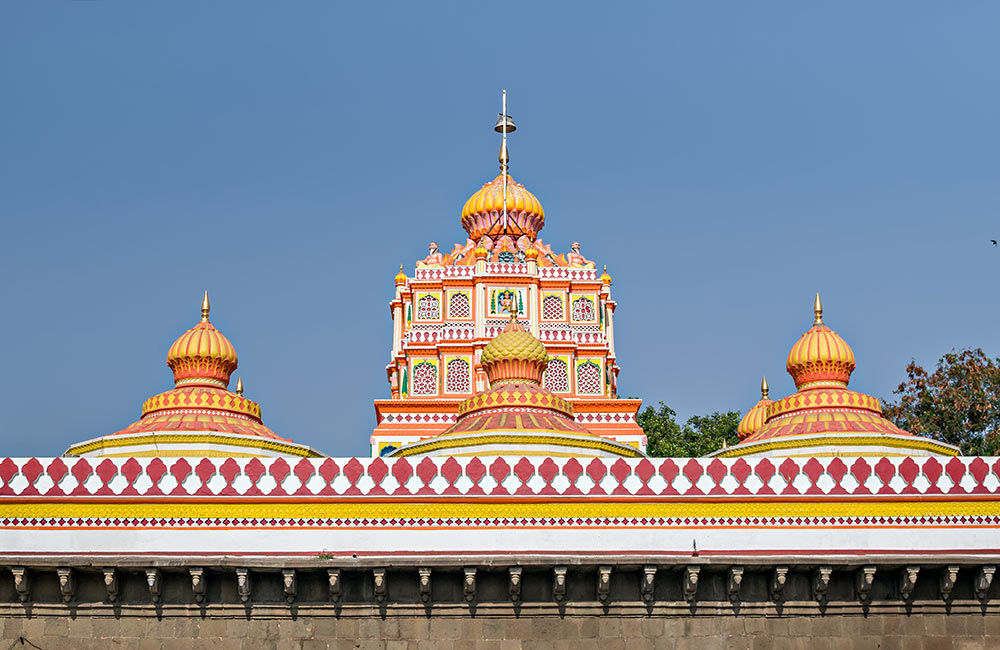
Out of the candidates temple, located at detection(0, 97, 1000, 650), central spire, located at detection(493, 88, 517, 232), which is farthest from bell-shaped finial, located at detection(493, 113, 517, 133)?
temple, located at detection(0, 97, 1000, 650)

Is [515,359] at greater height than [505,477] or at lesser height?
greater

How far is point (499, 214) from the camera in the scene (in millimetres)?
38594

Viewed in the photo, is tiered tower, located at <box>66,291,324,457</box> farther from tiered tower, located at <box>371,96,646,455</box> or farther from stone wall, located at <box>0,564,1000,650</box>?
tiered tower, located at <box>371,96,646,455</box>

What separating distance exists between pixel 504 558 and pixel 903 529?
5.16m

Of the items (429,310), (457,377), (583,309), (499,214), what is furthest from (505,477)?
(499,214)

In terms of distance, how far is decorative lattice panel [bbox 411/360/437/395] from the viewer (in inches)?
1351

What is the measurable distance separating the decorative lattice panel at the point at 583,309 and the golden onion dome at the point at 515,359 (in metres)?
11.4

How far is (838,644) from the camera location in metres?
17.0

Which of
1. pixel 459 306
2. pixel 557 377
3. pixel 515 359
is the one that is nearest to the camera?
pixel 515 359

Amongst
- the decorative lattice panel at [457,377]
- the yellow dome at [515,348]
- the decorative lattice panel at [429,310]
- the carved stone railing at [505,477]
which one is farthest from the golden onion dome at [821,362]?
the decorative lattice panel at [429,310]

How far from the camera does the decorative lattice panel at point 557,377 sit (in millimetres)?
33781

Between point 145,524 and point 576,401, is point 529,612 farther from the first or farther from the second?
point 576,401

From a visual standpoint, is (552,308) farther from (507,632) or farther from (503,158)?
(507,632)

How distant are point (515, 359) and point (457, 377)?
34.5 feet
